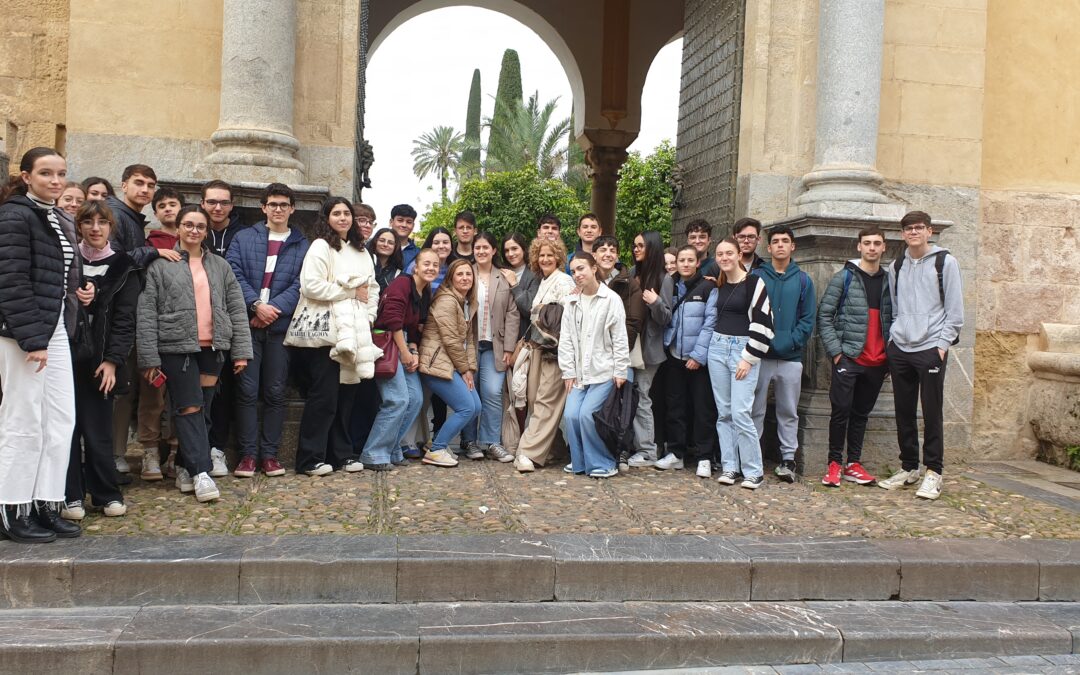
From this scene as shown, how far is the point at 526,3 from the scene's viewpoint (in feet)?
50.3

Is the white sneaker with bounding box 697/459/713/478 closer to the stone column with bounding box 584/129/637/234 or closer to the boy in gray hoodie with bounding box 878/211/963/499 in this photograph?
the boy in gray hoodie with bounding box 878/211/963/499

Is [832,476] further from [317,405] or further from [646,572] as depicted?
[317,405]

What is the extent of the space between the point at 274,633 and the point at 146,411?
2670 millimetres

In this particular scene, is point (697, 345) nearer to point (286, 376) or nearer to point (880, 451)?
point (880, 451)

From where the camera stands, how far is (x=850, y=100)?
795 centimetres

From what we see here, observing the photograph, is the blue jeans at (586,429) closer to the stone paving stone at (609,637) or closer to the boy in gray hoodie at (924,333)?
the boy in gray hoodie at (924,333)

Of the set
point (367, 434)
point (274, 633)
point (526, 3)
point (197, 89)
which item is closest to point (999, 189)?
point (367, 434)

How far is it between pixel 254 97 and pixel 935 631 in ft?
19.3

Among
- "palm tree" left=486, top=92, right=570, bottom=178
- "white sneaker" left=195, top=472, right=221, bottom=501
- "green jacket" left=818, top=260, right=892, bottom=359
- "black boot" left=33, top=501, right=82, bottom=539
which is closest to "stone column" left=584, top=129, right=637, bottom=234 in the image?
"green jacket" left=818, top=260, right=892, bottom=359

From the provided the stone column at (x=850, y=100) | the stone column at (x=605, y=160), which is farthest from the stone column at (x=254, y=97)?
the stone column at (x=605, y=160)

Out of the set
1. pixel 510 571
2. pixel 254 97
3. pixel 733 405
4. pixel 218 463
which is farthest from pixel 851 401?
pixel 254 97

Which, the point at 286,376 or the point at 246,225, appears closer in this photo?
the point at 286,376

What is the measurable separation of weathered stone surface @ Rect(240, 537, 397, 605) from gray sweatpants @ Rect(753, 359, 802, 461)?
10.9 feet

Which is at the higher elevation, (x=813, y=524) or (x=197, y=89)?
(x=197, y=89)
